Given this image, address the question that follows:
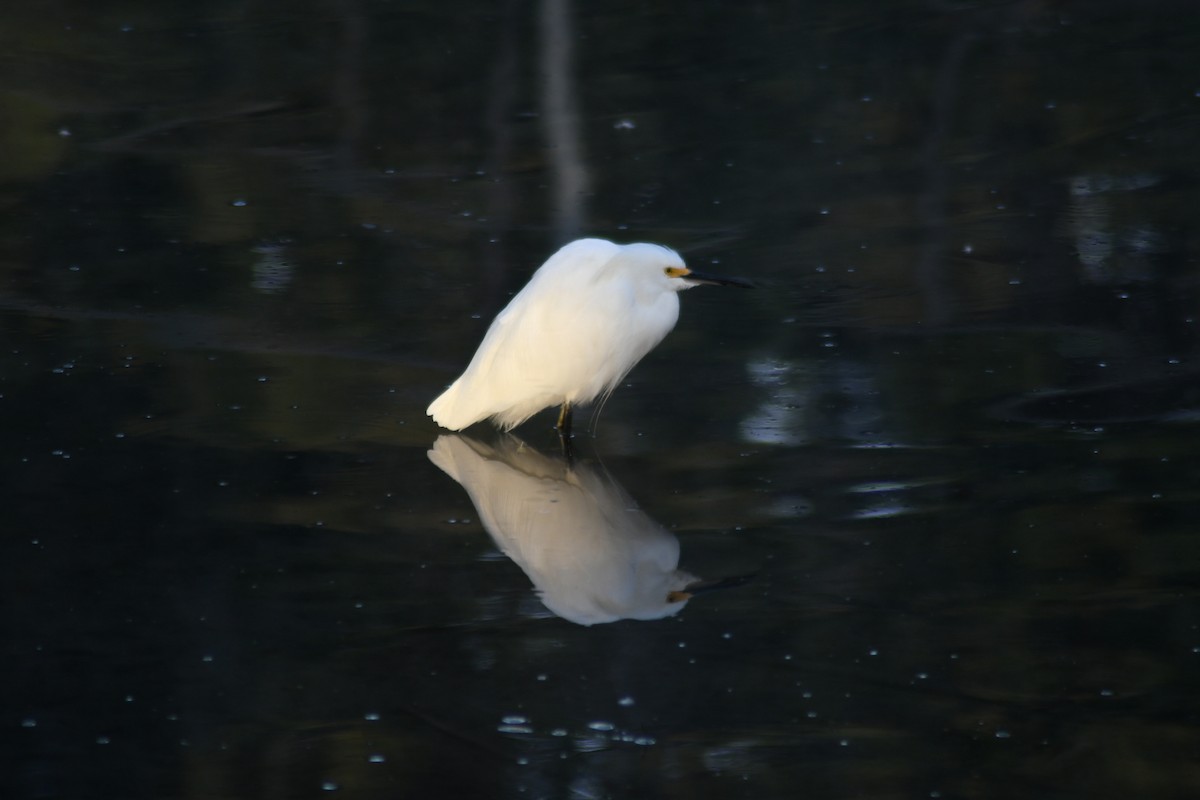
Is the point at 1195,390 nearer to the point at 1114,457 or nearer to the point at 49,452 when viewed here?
the point at 1114,457

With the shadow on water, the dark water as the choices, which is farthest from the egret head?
the shadow on water

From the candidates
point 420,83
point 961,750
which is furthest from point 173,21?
point 961,750

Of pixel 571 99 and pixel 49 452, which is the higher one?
pixel 571 99

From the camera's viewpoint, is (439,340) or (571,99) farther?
(571,99)

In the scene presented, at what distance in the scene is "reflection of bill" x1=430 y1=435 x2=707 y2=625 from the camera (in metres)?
4.29

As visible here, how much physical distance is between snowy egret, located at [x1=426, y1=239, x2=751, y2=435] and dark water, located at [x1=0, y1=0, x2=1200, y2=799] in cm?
20

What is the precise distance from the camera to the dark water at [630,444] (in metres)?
3.70

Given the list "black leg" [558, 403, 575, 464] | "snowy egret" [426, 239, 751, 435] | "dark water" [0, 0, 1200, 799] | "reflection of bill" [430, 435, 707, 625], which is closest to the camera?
"dark water" [0, 0, 1200, 799]

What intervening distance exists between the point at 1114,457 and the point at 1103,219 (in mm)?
2625

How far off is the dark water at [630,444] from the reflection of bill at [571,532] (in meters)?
0.02

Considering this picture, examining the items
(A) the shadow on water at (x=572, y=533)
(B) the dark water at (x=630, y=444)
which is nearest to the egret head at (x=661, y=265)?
(B) the dark water at (x=630, y=444)

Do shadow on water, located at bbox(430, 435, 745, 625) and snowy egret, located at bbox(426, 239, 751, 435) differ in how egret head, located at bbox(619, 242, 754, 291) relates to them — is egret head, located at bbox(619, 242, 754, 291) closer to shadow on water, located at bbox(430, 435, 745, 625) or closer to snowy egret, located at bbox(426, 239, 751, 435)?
snowy egret, located at bbox(426, 239, 751, 435)

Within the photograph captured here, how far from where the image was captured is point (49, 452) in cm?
530

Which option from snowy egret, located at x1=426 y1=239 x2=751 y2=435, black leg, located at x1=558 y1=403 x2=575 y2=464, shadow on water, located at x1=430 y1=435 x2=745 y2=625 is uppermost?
snowy egret, located at x1=426 y1=239 x2=751 y2=435
